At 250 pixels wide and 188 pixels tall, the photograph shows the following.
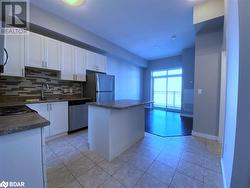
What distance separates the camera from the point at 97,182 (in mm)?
1609

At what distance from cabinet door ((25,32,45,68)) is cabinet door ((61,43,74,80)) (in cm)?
49

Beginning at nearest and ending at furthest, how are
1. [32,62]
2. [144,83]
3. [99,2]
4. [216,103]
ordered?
1. [99,2]
2. [32,62]
3. [216,103]
4. [144,83]

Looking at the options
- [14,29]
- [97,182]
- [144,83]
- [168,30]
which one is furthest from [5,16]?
[144,83]

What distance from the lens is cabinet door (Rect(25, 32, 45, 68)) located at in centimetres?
266

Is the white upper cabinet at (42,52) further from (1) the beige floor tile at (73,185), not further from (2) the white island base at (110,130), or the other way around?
(1) the beige floor tile at (73,185)

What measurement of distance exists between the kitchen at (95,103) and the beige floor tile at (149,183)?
1 centimetres

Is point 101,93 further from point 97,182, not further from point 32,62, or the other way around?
point 97,182

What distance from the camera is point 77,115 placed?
3420 millimetres

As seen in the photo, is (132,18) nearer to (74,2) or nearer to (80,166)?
(74,2)

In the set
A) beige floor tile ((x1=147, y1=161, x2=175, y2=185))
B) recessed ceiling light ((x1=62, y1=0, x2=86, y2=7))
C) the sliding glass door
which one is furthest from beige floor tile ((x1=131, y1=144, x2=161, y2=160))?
the sliding glass door

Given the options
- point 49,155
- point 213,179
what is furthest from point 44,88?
point 213,179

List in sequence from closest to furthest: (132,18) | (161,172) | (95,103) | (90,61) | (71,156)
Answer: (161,172) < (71,156) < (95,103) < (132,18) < (90,61)

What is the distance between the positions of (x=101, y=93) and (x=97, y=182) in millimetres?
2577

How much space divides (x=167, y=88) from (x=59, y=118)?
5.70 m
